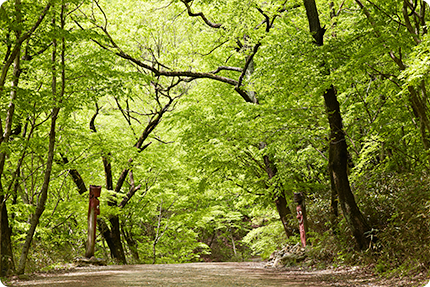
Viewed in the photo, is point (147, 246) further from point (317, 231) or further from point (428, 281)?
point (428, 281)

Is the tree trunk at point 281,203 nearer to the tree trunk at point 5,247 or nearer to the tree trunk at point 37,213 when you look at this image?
the tree trunk at point 37,213

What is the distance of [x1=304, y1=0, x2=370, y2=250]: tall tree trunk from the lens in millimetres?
7160

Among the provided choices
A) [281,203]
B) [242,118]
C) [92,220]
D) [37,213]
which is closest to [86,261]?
[92,220]

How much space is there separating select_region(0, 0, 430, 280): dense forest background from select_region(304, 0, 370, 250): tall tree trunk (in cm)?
3

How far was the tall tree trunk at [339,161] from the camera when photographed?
7.16m

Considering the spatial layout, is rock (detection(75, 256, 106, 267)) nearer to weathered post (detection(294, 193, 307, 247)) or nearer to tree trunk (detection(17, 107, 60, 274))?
tree trunk (detection(17, 107, 60, 274))

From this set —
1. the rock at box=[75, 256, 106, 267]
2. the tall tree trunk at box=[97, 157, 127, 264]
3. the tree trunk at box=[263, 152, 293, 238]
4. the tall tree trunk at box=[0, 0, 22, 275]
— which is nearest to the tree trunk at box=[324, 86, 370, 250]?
the tree trunk at box=[263, 152, 293, 238]

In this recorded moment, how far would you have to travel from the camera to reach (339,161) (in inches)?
303

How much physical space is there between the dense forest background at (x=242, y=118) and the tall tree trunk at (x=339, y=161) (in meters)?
0.03

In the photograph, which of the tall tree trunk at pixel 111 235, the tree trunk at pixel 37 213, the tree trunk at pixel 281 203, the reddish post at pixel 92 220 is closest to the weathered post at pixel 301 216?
the tree trunk at pixel 281 203

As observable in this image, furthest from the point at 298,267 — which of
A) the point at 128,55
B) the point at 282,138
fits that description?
the point at 128,55

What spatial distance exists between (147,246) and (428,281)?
1578 centimetres

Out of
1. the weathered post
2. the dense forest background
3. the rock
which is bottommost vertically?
the rock

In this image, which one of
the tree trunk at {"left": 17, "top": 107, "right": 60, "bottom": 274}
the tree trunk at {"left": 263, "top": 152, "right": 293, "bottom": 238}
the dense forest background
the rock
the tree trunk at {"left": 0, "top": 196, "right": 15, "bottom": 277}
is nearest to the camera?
the dense forest background
